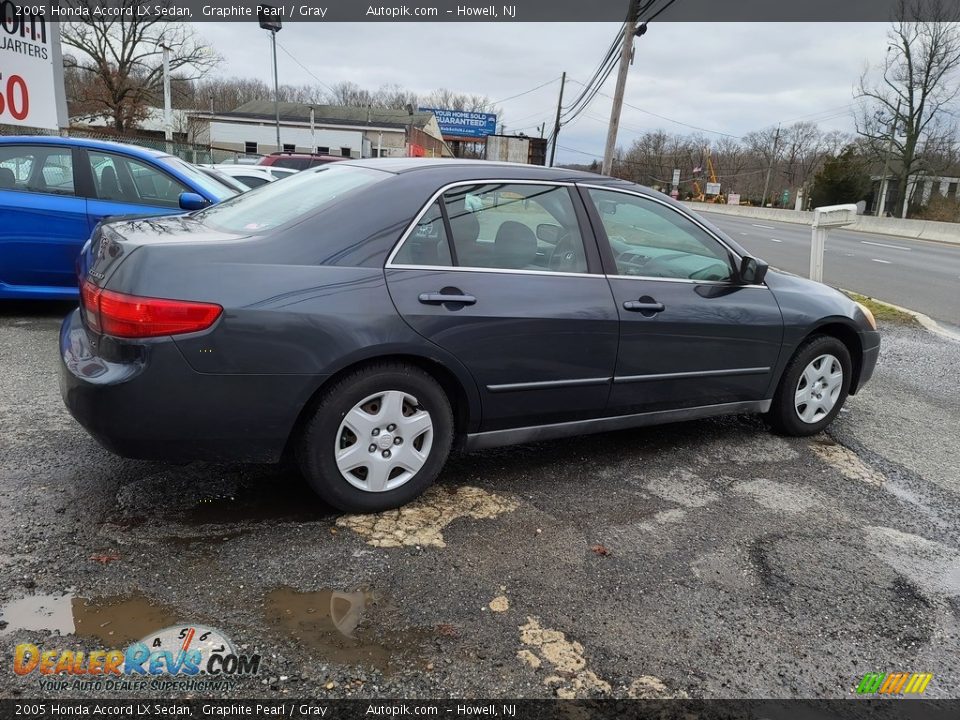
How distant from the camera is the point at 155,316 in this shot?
8.55ft

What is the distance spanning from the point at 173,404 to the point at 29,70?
9.77 metres

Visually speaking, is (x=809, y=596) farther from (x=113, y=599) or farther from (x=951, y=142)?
(x=951, y=142)

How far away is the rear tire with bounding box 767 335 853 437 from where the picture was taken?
4.34 metres

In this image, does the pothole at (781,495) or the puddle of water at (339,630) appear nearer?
the puddle of water at (339,630)

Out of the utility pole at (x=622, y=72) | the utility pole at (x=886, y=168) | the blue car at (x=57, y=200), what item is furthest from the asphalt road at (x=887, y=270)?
the utility pole at (x=886, y=168)

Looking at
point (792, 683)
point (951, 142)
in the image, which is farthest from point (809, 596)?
point (951, 142)

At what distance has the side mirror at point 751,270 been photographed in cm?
399

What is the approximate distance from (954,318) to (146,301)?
1041cm

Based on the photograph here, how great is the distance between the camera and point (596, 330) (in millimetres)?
3469

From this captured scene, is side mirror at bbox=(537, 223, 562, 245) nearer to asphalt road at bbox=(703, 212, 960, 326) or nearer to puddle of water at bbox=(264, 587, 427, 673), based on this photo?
puddle of water at bbox=(264, 587, 427, 673)

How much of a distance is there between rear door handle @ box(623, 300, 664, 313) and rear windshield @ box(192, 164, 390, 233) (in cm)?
137

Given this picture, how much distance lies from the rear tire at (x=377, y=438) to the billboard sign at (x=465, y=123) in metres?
76.1

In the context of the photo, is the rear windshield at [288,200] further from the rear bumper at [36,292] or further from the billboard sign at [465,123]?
the billboard sign at [465,123]

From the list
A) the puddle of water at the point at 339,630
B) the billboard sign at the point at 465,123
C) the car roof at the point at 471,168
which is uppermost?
the billboard sign at the point at 465,123
